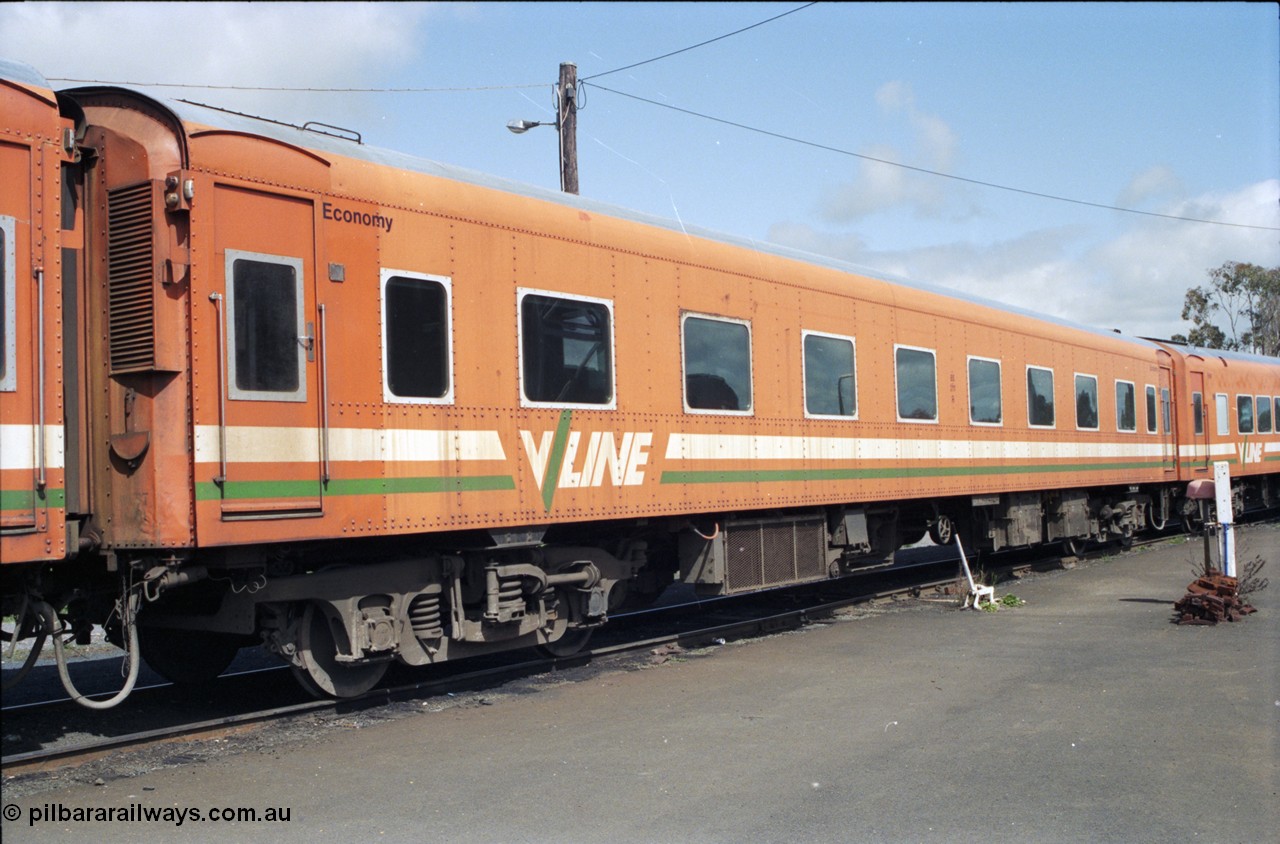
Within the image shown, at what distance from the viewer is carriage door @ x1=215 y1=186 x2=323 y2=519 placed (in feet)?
21.9

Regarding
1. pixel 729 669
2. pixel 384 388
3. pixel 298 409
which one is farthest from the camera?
pixel 729 669

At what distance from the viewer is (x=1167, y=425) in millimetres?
20891

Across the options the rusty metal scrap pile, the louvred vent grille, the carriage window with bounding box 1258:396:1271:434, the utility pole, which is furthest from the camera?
the carriage window with bounding box 1258:396:1271:434

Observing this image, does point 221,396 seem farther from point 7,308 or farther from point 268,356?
point 7,308

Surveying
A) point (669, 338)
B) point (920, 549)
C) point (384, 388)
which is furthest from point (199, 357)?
point (920, 549)

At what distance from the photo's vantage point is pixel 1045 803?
5.75 m

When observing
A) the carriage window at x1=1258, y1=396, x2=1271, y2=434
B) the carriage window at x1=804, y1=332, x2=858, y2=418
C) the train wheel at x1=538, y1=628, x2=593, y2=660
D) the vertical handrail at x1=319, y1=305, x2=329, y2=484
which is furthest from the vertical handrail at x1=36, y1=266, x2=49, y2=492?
the carriage window at x1=1258, y1=396, x2=1271, y2=434

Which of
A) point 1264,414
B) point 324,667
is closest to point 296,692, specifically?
point 324,667

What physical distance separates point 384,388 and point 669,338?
3.03 metres

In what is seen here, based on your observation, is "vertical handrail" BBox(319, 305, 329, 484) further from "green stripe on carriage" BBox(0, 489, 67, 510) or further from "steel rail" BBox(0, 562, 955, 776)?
"steel rail" BBox(0, 562, 955, 776)

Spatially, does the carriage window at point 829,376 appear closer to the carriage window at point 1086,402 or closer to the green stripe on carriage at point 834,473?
the green stripe on carriage at point 834,473

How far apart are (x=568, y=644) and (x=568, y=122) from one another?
32.8 feet

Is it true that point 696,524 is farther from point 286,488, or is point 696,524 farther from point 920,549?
point 920,549

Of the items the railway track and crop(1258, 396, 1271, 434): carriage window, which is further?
crop(1258, 396, 1271, 434): carriage window
